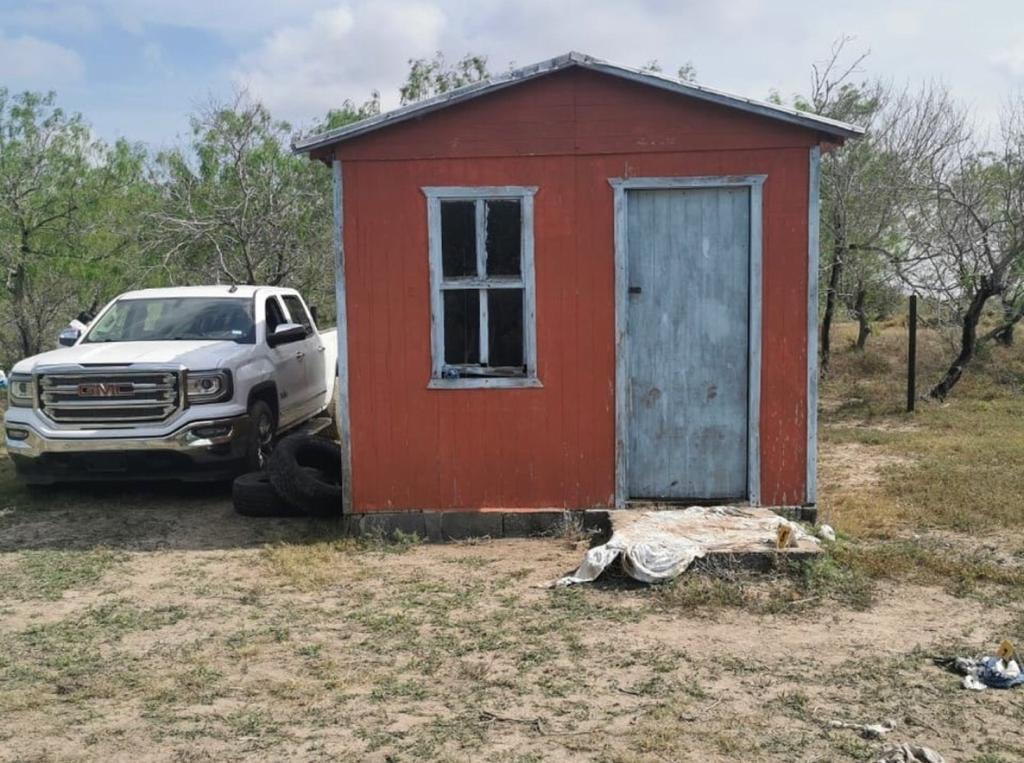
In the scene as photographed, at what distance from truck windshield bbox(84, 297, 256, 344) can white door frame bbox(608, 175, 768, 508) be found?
398cm

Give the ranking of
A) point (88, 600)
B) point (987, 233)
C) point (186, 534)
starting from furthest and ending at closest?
point (987, 233), point (186, 534), point (88, 600)

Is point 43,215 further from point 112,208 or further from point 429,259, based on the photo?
point 429,259

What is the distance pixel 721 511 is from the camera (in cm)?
722

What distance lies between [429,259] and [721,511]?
9.46ft

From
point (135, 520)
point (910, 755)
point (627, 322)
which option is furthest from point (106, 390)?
point (910, 755)

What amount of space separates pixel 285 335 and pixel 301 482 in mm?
2451

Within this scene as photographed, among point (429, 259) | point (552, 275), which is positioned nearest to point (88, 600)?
point (429, 259)

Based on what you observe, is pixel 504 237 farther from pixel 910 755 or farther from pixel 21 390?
pixel 910 755

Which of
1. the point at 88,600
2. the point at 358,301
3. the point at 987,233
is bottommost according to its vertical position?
the point at 88,600

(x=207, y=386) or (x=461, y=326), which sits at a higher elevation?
(x=461, y=326)

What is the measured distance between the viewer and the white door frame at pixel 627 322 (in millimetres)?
7312

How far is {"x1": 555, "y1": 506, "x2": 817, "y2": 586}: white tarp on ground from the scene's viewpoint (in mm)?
6207

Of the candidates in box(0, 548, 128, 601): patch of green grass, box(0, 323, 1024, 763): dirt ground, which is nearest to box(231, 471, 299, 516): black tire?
box(0, 323, 1024, 763): dirt ground

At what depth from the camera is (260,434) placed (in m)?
9.29
